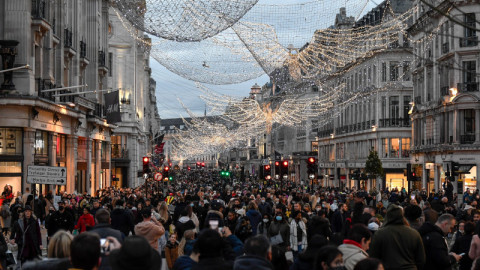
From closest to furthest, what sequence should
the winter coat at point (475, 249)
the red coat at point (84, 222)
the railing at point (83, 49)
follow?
the winter coat at point (475, 249) → the red coat at point (84, 222) → the railing at point (83, 49)

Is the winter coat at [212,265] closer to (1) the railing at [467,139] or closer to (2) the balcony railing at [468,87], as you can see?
(2) the balcony railing at [468,87]

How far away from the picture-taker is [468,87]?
4891 centimetres

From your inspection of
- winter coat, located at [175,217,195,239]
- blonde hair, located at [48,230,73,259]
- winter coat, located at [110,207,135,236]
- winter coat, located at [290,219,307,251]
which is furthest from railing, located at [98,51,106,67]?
blonde hair, located at [48,230,73,259]

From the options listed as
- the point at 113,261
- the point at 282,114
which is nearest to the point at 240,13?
the point at 113,261

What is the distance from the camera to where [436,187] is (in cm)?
5419

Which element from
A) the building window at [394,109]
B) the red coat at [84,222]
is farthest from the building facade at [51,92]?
the building window at [394,109]

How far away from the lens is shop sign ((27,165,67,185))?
65.7 ft

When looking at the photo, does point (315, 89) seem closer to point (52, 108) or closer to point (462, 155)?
point (462, 155)

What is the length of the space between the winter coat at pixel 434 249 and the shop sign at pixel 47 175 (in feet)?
39.7

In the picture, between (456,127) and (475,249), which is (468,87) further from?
(475,249)

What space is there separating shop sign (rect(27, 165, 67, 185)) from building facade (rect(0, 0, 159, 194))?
26.5 ft

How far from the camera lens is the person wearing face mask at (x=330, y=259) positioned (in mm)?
7395

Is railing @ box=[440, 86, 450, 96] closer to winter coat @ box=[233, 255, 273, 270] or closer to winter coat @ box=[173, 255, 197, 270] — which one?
winter coat @ box=[173, 255, 197, 270]

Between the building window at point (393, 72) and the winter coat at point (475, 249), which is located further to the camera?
the building window at point (393, 72)
